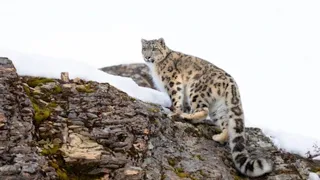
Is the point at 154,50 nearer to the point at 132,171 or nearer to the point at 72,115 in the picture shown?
the point at 72,115

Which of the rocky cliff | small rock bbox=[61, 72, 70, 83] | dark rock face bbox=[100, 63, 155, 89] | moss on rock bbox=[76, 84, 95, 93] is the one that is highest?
dark rock face bbox=[100, 63, 155, 89]

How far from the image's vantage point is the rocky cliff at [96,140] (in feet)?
23.5

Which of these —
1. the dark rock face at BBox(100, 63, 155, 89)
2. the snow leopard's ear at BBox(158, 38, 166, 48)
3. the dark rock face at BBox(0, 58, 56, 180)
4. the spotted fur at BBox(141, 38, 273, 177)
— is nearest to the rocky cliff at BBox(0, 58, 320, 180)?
the dark rock face at BBox(0, 58, 56, 180)

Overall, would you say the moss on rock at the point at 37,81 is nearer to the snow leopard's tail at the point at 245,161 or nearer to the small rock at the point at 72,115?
the small rock at the point at 72,115

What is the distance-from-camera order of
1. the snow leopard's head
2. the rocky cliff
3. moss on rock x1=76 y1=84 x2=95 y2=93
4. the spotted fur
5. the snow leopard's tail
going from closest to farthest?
the rocky cliff < the snow leopard's tail < moss on rock x1=76 y1=84 x2=95 y2=93 < the spotted fur < the snow leopard's head

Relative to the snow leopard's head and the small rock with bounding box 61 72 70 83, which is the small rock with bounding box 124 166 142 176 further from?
the snow leopard's head

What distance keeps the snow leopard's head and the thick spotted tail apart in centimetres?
264

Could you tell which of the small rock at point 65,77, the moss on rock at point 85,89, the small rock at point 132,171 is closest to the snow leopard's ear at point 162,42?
the small rock at point 65,77

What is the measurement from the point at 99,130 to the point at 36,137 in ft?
3.59

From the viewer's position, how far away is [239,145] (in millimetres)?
9438

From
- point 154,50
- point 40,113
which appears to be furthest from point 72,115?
point 154,50

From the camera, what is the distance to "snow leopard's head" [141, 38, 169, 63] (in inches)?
498

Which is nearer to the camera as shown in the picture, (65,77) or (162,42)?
(65,77)

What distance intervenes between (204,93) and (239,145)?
174 cm
